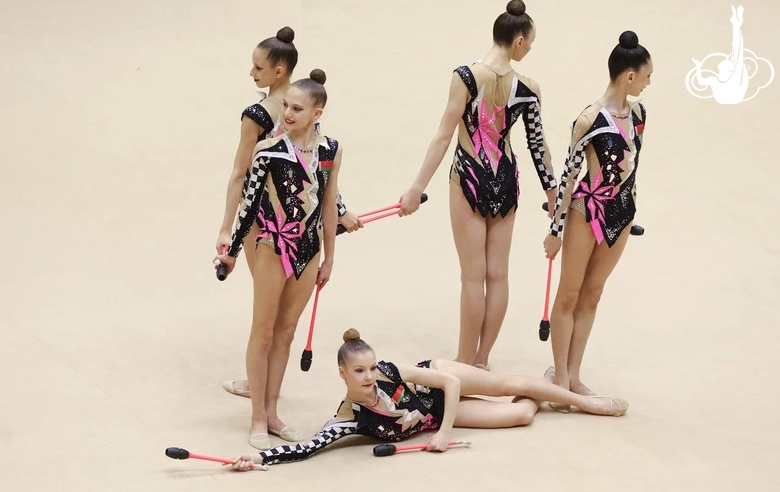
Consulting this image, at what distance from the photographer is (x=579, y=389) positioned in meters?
5.23

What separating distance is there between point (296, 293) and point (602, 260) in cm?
139

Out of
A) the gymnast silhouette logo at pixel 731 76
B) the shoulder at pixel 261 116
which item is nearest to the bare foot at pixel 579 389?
the shoulder at pixel 261 116

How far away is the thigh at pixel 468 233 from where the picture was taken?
5258mm

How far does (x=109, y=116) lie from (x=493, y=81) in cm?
367

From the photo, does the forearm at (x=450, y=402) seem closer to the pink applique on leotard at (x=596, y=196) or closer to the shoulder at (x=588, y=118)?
the pink applique on leotard at (x=596, y=196)

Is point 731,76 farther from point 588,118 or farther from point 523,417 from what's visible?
point 523,417

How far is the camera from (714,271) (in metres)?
6.60

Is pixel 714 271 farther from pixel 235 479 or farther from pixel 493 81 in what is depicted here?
pixel 235 479

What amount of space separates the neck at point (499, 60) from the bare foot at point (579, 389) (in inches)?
58.1

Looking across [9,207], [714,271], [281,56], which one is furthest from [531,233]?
[9,207]

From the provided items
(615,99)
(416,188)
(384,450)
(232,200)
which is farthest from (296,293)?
(615,99)

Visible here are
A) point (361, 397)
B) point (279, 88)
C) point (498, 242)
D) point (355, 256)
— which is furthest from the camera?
point (355, 256)

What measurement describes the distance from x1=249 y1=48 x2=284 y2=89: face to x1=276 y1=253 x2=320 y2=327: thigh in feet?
2.73

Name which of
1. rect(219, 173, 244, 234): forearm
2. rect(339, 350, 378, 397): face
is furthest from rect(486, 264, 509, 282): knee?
rect(219, 173, 244, 234): forearm
